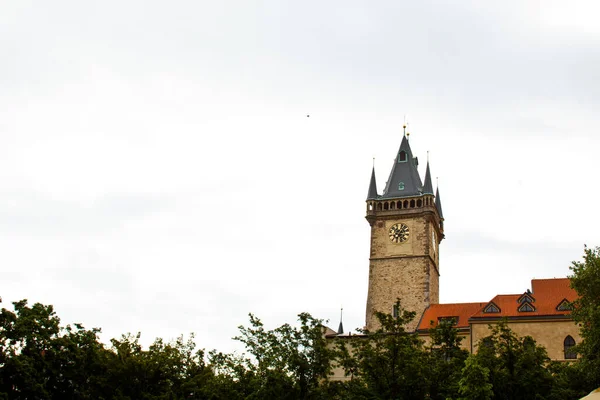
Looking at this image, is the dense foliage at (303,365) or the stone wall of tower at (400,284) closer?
the dense foliage at (303,365)

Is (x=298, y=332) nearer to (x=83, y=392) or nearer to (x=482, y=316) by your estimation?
(x=83, y=392)

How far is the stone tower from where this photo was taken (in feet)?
238

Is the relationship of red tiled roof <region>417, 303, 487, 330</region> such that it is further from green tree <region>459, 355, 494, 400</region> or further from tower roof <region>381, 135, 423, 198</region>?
green tree <region>459, 355, 494, 400</region>

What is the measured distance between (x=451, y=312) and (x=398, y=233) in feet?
35.9

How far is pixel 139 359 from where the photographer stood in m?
44.9

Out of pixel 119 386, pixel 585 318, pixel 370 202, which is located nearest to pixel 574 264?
pixel 585 318

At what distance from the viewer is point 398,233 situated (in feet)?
250

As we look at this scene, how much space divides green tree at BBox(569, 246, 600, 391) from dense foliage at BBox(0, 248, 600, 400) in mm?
54

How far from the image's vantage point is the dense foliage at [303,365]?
3900 cm

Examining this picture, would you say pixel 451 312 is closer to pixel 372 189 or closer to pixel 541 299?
pixel 541 299

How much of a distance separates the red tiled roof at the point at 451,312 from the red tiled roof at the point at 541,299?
102 inches

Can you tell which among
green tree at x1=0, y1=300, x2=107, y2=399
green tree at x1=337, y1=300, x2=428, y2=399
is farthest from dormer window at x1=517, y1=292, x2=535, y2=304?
green tree at x1=0, y1=300, x2=107, y2=399

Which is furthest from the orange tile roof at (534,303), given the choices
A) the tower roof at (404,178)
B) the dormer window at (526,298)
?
the tower roof at (404,178)

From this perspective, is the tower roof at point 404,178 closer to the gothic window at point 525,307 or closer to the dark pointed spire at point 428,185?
the dark pointed spire at point 428,185
